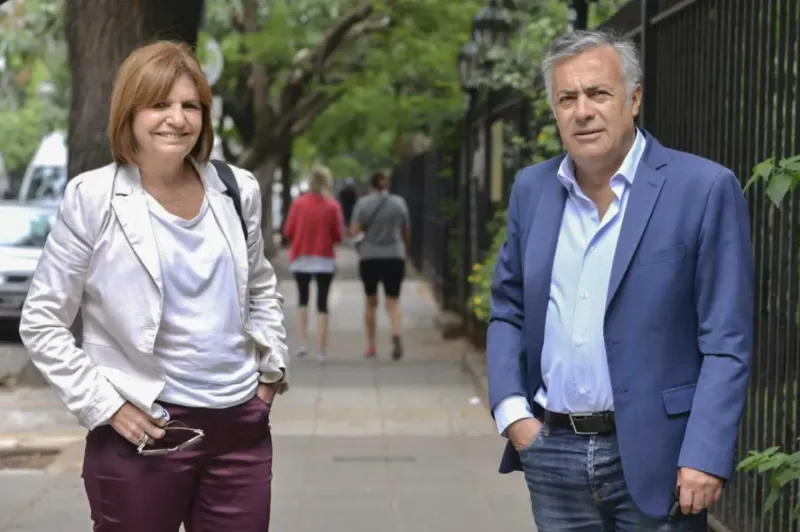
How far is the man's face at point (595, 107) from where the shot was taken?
3.35 meters

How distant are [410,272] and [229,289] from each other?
87.9 ft

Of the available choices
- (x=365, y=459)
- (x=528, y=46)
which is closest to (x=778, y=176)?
(x=365, y=459)

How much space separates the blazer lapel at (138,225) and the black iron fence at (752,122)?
232cm

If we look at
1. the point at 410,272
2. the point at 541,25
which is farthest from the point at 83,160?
the point at 410,272

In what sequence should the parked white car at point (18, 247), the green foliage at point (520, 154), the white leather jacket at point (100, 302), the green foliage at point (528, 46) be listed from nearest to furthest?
the white leather jacket at point (100, 302) → the green foliage at point (520, 154) → the green foliage at point (528, 46) → the parked white car at point (18, 247)

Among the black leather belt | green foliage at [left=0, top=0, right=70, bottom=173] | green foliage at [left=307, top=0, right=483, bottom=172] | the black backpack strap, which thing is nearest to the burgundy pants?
the black backpack strap

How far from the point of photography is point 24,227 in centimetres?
1719

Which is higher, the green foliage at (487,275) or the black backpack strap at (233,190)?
the black backpack strap at (233,190)

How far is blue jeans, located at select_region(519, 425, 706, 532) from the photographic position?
332 cm

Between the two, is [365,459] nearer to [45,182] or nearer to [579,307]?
[579,307]

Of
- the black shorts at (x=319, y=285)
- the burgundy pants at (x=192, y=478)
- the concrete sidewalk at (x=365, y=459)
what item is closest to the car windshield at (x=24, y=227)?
the black shorts at (x=319, y=285)

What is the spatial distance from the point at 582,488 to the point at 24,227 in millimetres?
14655

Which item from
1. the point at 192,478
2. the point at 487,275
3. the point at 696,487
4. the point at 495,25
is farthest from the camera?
the point at 495,25

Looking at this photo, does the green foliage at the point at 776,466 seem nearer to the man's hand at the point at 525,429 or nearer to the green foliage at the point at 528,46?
the man's hand at the point at 525,429
